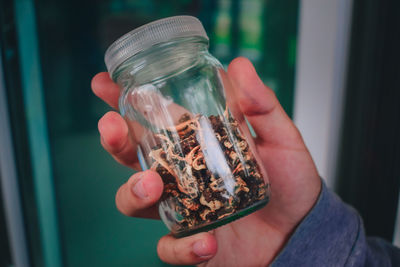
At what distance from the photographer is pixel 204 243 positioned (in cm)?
50

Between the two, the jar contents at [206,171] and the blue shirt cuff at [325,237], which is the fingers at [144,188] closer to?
the jar contents at [206,171]

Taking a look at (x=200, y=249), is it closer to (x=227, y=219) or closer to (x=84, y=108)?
(x=227, y=219)

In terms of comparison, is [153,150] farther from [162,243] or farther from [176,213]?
[162,243]

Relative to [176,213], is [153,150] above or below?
above

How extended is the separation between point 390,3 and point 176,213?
0.88 metres

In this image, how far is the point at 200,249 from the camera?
500 mm

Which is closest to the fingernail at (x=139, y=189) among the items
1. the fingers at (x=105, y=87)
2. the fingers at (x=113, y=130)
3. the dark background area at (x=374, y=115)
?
the fingers at (x=113, y=130)

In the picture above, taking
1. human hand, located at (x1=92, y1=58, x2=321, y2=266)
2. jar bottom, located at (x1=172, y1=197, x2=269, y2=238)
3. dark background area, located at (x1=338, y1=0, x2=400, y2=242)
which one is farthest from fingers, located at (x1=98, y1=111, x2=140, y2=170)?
dark background area, located at (x1=338, y1=0, x2=400, y2=242)

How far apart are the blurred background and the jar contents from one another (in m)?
0.45

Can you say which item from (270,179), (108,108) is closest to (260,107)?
(270,179)

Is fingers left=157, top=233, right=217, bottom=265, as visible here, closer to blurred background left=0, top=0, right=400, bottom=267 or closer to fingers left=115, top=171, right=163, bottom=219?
fingers left=115, top=171, right=163, bottom=219

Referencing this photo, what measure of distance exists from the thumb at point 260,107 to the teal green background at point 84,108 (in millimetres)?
410

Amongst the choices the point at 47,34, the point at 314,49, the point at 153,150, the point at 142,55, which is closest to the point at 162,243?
the point at 153,150

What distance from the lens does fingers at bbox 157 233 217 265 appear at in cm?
50
